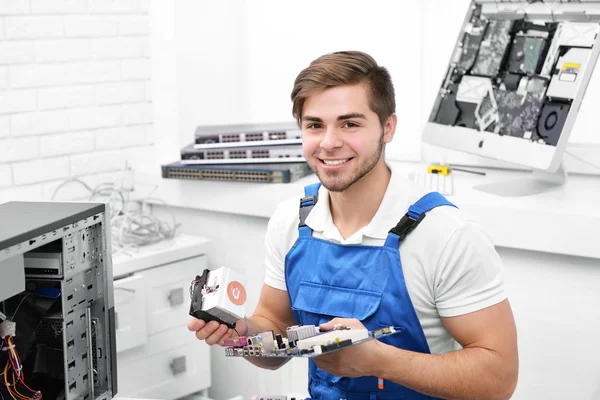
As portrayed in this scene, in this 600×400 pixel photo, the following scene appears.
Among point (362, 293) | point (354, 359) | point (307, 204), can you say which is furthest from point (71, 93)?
point (354, 359)

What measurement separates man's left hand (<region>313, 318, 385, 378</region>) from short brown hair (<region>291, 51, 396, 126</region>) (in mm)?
473

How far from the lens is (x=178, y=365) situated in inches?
111

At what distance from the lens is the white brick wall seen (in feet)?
8.78

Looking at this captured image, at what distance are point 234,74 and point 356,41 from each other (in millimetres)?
539

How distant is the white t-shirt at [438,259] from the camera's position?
1616 millimetres

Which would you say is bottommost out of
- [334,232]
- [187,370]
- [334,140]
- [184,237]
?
[187,370]

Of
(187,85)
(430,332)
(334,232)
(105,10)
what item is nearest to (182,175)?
(187,85)

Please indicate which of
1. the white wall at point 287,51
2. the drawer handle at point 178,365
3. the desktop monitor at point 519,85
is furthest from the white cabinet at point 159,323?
the desktop monitor at point 519,85

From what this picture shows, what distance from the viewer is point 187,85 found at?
3.13 m

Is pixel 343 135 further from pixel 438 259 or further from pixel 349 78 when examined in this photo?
pixel 438 259

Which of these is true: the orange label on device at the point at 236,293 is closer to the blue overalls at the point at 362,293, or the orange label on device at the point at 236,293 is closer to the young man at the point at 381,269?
the young man at the point at 381,269

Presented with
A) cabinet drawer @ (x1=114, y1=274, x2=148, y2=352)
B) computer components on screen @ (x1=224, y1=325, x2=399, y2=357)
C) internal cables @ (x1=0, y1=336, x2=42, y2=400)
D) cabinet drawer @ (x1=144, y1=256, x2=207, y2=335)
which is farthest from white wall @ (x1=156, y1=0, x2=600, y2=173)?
internal cables @ (x1=0, y1=336, x2=42, y2=400)

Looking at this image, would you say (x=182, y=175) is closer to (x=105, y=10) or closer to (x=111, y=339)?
(x=105, y=10)

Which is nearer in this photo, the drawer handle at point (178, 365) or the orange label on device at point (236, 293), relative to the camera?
the orange label on device at point (236, 293)
